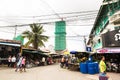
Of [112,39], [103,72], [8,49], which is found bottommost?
[103,72]

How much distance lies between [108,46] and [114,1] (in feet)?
17.0

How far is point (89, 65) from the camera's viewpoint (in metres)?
19.2

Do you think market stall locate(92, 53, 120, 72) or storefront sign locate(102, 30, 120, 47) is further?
market stall locate(92, 53, 120, 72)

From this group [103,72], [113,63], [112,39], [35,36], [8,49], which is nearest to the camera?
[103,72]

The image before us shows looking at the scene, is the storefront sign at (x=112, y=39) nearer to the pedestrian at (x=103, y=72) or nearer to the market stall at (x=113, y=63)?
the market stall at (x=113, y=63)

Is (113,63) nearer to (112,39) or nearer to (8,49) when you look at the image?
(112,39)

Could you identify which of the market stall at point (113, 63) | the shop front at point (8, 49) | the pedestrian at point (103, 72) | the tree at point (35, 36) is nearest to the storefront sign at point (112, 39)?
the market stall at point (113, 63)

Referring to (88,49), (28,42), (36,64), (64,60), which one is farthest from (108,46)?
(28,42)

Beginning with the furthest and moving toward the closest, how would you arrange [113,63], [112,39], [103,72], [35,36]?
[35,36], [113,63], [112,39], [103,72]

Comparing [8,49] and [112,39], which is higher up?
[112,39]

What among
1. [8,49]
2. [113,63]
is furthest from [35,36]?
[113,63]

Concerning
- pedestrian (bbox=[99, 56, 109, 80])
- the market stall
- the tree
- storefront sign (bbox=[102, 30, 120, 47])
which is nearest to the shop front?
the tree

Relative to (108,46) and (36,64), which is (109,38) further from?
(36,64)

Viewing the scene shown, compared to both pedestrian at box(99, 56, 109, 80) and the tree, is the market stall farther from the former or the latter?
the tree
